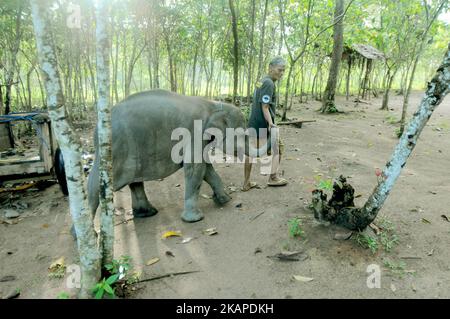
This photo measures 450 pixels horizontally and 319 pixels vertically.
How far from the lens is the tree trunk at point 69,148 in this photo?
96.4 inches

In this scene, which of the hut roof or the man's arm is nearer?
the man's arm

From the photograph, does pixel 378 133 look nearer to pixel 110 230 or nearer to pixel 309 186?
pixel 309 186

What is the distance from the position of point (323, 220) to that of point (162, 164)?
2.21 metres

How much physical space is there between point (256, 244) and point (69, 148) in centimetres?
231

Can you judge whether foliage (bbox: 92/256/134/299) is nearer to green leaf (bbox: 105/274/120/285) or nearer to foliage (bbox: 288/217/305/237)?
green leaf (bbox: 105/274/120/285)

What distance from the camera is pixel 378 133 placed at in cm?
1002

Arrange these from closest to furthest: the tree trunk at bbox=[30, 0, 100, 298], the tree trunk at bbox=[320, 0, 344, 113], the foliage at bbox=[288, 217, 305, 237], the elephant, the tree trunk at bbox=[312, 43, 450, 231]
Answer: the tree trunk at bbox=[30, 0, 100, 298] → the tree trunk at bbox=[312, 43, 450, 231] → the foliage at bbox=[288, 217, 305, 237] → the elephant → the tree trunk at bbox=[320, 0, 344, 113]

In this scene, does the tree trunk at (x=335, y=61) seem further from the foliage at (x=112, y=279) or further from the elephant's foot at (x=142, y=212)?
the foliage at (x=112, y=279)

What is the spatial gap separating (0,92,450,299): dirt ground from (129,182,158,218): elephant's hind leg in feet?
0.42

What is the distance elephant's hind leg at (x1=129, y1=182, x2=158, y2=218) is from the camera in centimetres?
486

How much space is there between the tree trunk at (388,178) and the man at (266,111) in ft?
5.06

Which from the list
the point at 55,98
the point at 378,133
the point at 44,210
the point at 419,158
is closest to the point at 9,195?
the point at 44,210

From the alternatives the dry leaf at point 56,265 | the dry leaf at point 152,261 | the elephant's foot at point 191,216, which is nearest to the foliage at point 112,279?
the dry leaf at point 152,261

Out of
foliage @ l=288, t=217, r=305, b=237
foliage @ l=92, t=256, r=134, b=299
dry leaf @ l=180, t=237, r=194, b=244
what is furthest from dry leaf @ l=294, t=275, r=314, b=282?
foliage @ l=92, t=256, r=134, b=299
